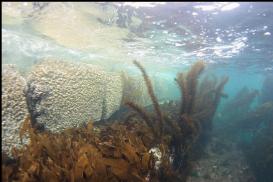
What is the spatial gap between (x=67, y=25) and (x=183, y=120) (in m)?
8.28

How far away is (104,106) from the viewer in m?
9.91

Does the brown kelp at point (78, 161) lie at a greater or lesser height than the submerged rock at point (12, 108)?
lesser

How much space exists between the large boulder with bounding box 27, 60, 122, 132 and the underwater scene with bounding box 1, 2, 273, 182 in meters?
0.03

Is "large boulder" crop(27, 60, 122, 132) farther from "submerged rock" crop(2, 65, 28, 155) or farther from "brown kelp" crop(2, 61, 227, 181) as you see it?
"submerged rock" crop(2, 65, 28, 155)

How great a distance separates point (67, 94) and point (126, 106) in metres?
3.69

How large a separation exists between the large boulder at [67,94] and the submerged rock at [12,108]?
3.62ft

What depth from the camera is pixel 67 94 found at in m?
7.95

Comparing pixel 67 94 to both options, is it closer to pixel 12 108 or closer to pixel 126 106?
pixel 12 108

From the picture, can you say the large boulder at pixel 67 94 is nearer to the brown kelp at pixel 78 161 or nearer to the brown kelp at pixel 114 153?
the brown kelp at pixel 114 153

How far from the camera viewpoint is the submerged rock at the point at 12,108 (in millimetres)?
5139

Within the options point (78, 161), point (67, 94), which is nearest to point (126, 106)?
point (67, 94)

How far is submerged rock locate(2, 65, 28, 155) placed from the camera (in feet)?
16.9

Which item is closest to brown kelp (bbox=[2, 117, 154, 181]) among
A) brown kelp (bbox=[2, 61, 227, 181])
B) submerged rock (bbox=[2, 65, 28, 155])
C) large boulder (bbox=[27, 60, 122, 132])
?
brown kelp (bbox=[2, 61, 227, 181])

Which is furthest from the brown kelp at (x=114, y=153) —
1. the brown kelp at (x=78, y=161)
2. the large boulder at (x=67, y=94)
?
the large boulder at (x=67, y=94)
